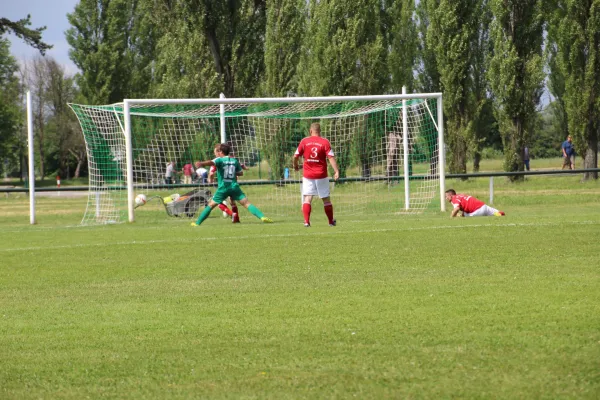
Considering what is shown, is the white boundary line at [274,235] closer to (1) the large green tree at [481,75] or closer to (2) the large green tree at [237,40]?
(2) the large green tree at [237,40]

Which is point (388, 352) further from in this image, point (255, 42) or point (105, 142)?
point (255, 42)

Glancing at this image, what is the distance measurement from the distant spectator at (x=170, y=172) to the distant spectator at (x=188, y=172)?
0.40 metres

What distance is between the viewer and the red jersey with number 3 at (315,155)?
1772 cm

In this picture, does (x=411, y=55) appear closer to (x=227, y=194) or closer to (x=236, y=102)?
(x=236, y=102)

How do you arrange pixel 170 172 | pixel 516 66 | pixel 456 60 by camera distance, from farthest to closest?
pixel 456 60, pixel 516 66, pixel 170 172

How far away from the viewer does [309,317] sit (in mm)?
7832

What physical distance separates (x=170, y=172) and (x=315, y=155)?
9542mm

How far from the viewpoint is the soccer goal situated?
2244 centimetres

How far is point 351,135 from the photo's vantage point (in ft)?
91.2

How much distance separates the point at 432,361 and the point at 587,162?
32.9 metres

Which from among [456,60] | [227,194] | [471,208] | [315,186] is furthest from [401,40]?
[315,186]

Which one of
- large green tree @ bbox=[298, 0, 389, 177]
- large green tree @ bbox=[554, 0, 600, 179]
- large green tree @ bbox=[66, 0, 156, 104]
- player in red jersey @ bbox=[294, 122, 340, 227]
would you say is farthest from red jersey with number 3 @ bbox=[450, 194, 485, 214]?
large green tree @ bbox=[66, 0, 156, 104]

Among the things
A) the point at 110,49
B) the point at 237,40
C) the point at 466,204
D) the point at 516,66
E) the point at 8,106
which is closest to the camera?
the point at 466,204

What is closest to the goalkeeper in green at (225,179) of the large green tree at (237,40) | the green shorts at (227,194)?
the green shorts at (227,194)
